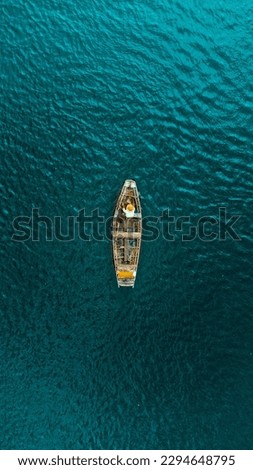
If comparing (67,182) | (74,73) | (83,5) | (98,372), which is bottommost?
(98,372)

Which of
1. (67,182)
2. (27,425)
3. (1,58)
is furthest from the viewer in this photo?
(1,58)

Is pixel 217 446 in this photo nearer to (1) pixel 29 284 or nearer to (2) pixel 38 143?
(1) pixel 29 284

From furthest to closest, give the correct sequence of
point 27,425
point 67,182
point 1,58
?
point 1,58
point 67,182
point 27,425

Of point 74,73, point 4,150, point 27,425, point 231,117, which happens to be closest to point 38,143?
point 4,150

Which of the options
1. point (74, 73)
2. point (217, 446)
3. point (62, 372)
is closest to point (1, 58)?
point (74, 73)

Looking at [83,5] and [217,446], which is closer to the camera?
[217,446]

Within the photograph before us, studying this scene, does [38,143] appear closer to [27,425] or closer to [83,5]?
[83,5]

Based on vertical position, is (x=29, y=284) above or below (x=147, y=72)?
below
